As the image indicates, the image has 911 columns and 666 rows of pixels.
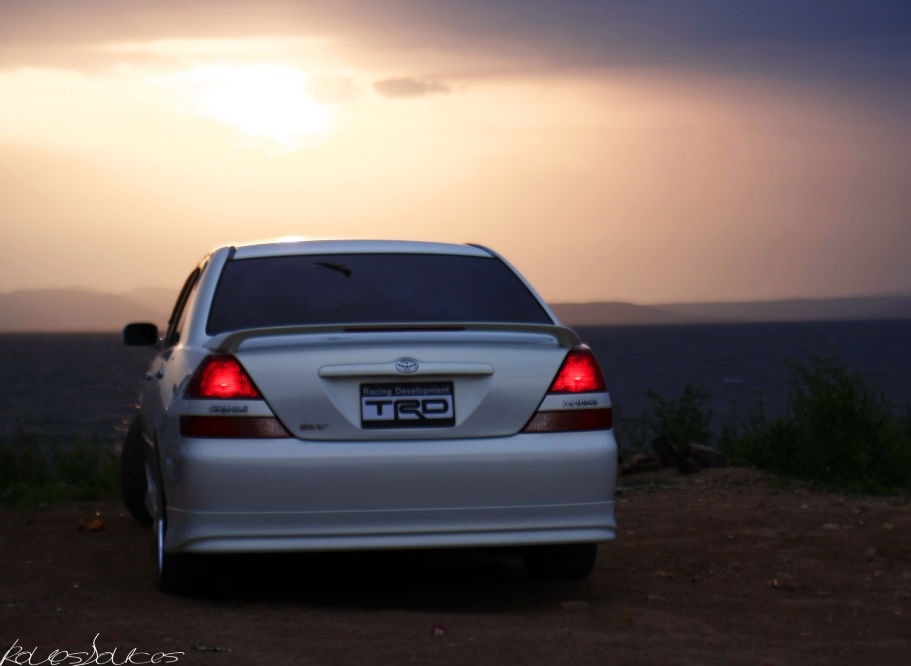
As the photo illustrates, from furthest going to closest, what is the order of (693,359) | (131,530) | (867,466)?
1. (693,359)
2. (867,466)
3. (131,530)

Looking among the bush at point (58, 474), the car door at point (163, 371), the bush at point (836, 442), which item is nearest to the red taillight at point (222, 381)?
the car door at point (163, 371)

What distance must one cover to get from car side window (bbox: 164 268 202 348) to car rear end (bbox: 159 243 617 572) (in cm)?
141

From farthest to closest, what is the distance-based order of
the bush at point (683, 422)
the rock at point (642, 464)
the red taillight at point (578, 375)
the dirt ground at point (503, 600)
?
the bush at point (683, 422) → the rock at point (642, 464) → the red taillight at point (578, 375) → the dirt ground at point (503, 600)

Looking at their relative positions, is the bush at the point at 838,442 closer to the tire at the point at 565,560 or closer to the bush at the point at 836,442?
the bush at the point at 836,442

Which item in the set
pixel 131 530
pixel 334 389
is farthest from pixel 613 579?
pixel 131 530

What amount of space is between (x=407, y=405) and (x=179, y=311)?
8.75 ft

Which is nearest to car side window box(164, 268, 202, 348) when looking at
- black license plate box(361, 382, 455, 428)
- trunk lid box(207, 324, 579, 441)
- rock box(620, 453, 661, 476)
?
trunk lid box(207, 324, 579, 441)

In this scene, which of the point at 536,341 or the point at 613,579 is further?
the point at 613,579

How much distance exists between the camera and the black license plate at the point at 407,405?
16.6 feet

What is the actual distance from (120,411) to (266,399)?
47.6m

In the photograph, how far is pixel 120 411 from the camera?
50906mm

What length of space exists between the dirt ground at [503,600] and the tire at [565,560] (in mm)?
89

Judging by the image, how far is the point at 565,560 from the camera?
19.7ft

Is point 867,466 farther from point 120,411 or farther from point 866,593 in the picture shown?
point 120,411
